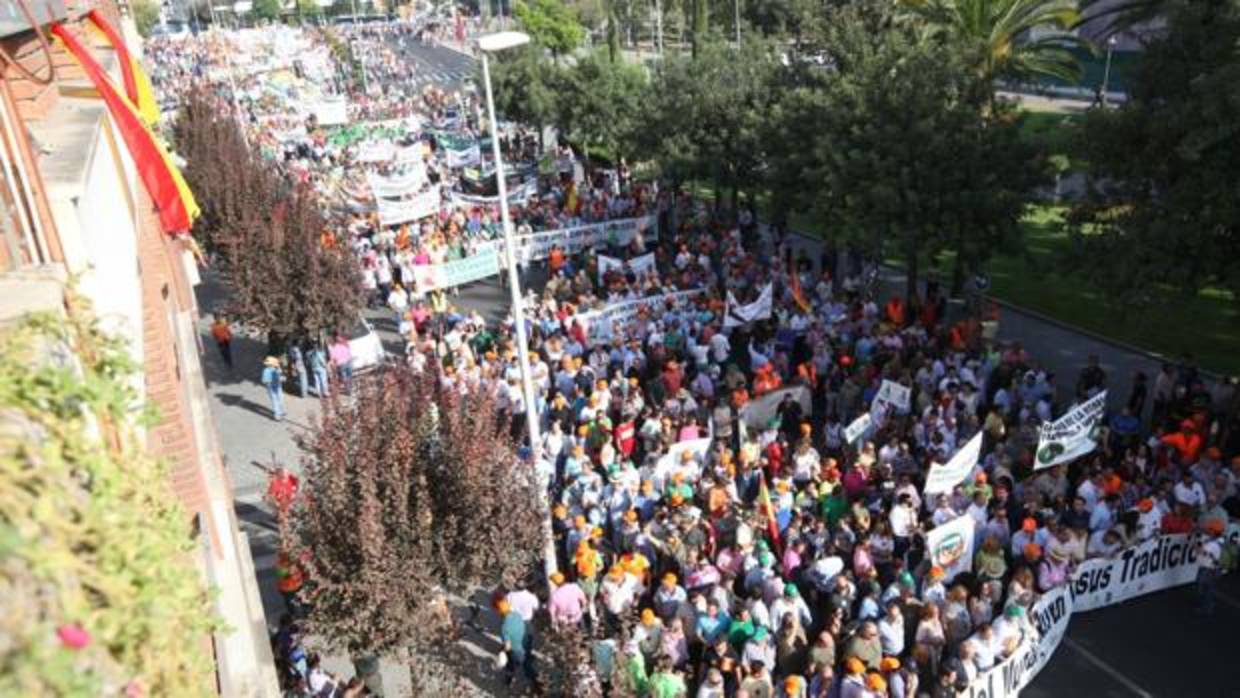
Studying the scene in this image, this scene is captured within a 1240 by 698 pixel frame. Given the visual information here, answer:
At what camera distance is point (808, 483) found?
40.0ft

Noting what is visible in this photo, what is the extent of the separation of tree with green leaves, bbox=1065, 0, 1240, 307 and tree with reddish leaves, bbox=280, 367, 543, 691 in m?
9.52

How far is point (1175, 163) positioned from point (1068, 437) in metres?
4.50

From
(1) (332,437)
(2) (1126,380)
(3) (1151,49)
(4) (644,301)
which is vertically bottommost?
(2) (1126,380)

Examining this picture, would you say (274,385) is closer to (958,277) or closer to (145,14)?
(958,277)

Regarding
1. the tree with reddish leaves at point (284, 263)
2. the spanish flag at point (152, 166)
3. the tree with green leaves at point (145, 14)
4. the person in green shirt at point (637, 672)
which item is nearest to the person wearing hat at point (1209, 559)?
the person in green shirt at point (637, 672)

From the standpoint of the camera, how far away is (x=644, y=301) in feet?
61.3

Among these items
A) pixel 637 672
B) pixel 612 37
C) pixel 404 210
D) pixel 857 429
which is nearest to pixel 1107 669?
pixel 857 429

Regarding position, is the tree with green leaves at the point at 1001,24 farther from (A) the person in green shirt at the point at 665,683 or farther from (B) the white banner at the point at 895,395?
(A) the person in green shirt at the point at 665,683

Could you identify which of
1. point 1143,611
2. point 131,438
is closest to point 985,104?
point 1143,611

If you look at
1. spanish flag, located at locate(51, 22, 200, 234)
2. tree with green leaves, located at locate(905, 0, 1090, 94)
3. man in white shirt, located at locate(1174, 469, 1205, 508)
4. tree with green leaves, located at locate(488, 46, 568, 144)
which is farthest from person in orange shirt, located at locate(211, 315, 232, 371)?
tree with green leaves, located at locate(488, 46, 568, 144)

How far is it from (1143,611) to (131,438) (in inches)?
448

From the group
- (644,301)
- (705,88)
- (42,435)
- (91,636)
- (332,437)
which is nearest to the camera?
(91,636)

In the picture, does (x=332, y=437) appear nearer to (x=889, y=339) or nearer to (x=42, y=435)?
(x=42, y=435)

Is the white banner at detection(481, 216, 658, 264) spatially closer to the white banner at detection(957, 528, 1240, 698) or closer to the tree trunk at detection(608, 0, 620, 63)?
the tree trunk at detection(608, 0, 620, 63)
